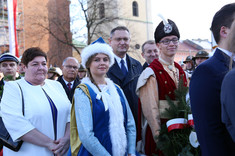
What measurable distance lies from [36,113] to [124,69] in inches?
66.2

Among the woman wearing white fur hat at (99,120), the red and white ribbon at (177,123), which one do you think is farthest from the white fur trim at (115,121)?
the red and white ribbon at (177,123)

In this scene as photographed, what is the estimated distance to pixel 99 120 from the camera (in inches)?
110

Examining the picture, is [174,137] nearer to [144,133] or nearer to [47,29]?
[144,133]

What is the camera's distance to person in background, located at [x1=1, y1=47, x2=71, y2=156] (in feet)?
9.60

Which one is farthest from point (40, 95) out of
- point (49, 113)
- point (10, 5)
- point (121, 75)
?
point (10, 5)

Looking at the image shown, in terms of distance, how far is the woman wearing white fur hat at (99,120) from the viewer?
106 inches

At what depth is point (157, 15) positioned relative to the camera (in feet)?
10.8

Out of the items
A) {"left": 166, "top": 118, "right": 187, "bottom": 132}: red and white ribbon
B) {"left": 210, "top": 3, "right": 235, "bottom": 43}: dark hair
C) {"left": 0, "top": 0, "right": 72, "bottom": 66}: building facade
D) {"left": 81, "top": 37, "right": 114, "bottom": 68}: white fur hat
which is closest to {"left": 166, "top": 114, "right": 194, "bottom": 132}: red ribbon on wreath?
{"left": 166, "top": 118, "right": 187, "bottom": 132}: red and white ribbon

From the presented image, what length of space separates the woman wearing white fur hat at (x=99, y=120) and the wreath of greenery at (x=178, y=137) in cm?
45

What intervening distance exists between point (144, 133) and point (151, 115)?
36 centimetres

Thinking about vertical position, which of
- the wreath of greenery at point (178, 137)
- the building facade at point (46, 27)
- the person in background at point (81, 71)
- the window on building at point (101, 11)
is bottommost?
the wreath of greenery at point (178, 137)

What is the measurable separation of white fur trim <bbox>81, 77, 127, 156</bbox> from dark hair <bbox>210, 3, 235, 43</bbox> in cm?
146

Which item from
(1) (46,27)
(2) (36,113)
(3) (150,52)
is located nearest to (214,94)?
(2) (36,113)

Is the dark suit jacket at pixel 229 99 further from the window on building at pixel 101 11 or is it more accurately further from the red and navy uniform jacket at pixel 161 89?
the window on building at pixel 101 11
